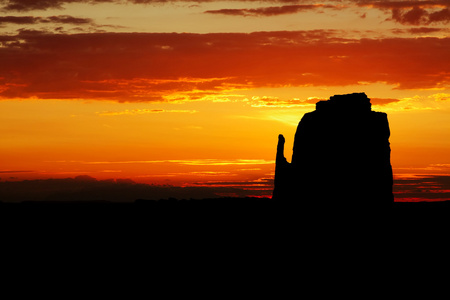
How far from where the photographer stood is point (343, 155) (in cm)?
3972

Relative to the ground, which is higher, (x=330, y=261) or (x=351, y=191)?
(x=351, y=191)

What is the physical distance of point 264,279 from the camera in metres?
49.5

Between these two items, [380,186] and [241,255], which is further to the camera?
[241,255]

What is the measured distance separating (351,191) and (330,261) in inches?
336

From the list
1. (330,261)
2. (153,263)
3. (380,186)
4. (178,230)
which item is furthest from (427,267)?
(178,230)

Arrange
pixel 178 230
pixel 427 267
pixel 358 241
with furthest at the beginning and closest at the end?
1. pixel 178 230
2. pixel 427 267
3. pixel 358 241

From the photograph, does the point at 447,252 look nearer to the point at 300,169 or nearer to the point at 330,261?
the point at 330,261

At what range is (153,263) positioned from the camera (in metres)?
60.9

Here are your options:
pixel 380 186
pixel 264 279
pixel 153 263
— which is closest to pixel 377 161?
pixel 380 186

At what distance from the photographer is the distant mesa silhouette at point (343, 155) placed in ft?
127

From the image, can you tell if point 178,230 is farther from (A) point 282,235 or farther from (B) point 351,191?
(B) point 351,191

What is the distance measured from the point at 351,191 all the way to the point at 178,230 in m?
41.6

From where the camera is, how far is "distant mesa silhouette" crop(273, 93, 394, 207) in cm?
3862

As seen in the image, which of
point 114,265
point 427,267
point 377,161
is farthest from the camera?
point 114,265
